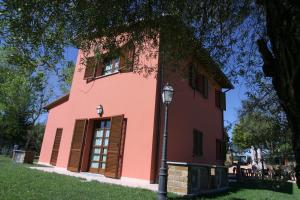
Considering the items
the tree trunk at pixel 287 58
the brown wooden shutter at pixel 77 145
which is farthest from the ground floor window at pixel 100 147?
the tree trunk at pixel 287 58

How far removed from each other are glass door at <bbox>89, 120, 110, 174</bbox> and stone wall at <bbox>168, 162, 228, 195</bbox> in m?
3.54

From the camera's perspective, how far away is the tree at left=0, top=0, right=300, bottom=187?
4438mm

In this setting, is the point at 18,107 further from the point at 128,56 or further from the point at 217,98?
the point at 128,56

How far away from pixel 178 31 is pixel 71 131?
8.06 m

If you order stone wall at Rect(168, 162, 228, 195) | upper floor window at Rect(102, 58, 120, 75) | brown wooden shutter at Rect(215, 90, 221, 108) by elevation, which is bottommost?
stone wall at Rect(168, 162, 228, 195)

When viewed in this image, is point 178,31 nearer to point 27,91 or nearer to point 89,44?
point 89,44

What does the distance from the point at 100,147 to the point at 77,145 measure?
41.3 inches

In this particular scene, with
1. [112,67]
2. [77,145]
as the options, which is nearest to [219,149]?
[112,67]

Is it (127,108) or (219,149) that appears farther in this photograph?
(219,149)

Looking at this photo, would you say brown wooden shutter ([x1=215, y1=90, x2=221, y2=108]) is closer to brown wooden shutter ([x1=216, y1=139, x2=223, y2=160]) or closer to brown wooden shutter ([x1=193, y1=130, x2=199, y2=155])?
brown wooden shutter ([x1=216, y1=139, x2=223, y2=160])

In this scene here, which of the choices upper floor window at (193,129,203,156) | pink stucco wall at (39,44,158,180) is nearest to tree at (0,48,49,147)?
pink stucco wall at (39,44,158,180)

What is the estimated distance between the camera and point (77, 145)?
34.7 feet

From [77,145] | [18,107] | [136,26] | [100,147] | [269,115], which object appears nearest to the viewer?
[136,26]

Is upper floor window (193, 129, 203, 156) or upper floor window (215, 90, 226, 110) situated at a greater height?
upper floor window (215, 90, 226, 110)
